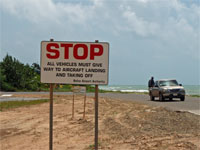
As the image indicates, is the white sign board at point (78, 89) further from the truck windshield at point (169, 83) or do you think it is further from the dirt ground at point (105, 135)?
the truck windshield at point (169, 83)

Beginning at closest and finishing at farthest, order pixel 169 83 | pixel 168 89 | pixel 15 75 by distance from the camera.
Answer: pixel 168 89 → pixel 169 83 → pixel 15 75

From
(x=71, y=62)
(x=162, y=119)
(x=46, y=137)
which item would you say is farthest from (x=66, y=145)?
(x=162, y=119)

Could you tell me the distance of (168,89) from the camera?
2533 centimetres

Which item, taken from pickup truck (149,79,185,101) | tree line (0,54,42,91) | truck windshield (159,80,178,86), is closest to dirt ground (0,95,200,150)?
pickup truck (149,79,185,101)

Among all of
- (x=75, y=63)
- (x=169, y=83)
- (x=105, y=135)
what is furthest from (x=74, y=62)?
(x=169, y=83)

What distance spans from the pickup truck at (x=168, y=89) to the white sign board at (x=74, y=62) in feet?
64.9

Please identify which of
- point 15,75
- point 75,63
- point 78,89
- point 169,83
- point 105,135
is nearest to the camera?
point 75,63

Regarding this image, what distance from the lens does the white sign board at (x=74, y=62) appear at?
6.09 meters

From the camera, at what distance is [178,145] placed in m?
8.14

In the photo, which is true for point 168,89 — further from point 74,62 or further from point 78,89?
point 74,62

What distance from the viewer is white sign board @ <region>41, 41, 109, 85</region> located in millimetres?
6086

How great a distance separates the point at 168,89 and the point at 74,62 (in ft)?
65.4

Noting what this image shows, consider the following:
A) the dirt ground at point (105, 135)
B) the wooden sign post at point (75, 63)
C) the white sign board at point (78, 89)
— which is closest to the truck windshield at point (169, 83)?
the white sign board at point (78, 89)

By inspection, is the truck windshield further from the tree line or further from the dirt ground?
the tree line
